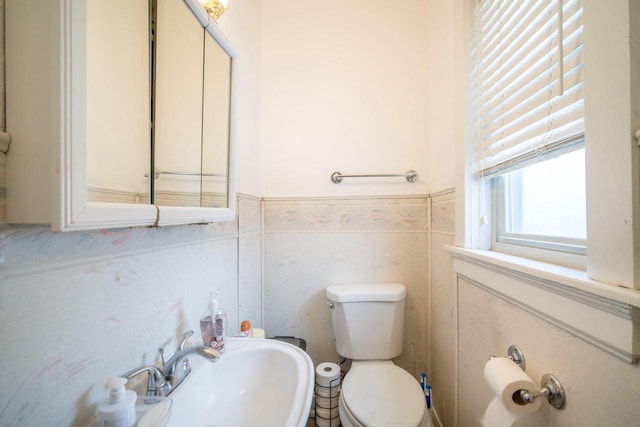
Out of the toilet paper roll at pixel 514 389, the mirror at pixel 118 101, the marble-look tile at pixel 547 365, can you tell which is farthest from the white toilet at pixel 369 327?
A: the mirror at pixel 118 101

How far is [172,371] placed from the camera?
0.58 meters

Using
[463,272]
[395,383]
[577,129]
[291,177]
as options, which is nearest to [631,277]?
[577,129]

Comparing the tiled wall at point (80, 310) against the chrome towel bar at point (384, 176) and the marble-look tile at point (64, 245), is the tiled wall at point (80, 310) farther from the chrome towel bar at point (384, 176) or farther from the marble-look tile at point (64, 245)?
the chrome towel bar at point (384, 176)

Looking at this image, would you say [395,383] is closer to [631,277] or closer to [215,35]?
[631,277]

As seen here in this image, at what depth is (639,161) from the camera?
41 cm

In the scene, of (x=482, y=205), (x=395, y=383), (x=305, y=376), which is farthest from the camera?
(x=395, y=383)

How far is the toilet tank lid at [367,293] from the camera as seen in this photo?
4.13 feet

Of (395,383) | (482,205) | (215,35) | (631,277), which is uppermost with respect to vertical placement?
(215,35)

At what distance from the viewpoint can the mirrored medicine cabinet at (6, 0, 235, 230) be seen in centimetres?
33

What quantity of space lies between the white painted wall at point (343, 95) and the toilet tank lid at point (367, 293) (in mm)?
549

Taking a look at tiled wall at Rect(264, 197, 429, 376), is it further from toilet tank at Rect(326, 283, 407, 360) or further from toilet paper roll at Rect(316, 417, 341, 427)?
toilet paper roll at Rect(316, 417, 341, 427)

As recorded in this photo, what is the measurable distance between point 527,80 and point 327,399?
4.92ft

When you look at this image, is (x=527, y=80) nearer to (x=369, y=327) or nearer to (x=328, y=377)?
(x=369, y=327)

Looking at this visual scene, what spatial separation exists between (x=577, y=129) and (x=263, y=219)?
4.32 ft
